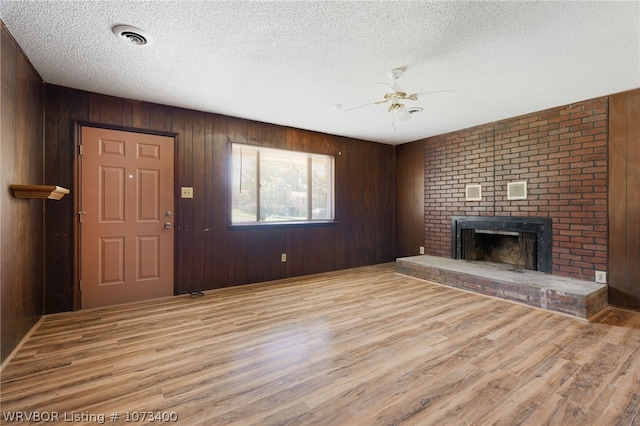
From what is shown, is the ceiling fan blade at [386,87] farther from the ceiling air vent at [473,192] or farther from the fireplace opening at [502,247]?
the fireplace opening at [502,247]

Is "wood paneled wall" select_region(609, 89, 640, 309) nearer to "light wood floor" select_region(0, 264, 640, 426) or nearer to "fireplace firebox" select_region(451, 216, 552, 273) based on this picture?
"light wood floor" select_region(0, 264, 640, 426)

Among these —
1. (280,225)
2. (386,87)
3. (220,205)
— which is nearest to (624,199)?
(386,87)

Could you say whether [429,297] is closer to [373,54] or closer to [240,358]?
[240,358]

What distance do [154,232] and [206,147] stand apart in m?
1.27

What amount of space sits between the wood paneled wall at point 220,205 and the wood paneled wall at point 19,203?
0.16 meters

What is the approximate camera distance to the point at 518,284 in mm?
3277

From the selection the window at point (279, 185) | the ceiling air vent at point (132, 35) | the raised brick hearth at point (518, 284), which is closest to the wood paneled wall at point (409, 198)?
the raised brick hearth at point (518, 284)

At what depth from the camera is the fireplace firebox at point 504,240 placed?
3764 mm

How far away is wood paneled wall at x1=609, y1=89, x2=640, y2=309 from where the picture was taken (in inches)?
121

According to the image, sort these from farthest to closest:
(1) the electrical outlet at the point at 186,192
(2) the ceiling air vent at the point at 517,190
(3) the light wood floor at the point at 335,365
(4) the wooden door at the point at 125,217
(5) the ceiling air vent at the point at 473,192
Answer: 1. (5) the ceiling air vent at the point at 473,192
2. (2) the ceiling air vent at the point at 517,190
3. (1) the electrical outlet at the point at 186,192
4. (4) the wooden door at the point at 125,217
5. (3) the light wood floor at the point at 335,365

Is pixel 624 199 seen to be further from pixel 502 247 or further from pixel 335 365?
pixel 335 365

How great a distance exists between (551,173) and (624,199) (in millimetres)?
751

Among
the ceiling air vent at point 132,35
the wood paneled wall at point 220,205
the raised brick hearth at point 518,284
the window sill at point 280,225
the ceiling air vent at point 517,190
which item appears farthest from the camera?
the window sill at point 280,225

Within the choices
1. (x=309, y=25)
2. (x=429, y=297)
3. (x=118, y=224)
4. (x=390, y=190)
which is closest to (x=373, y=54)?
(x=309, y=25)
